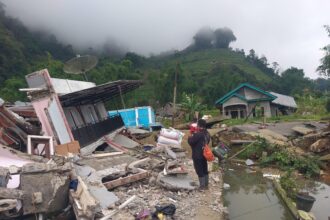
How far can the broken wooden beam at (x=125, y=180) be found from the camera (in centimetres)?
869

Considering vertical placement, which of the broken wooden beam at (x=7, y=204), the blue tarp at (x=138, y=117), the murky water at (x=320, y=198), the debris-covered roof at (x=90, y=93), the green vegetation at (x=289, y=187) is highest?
the debris-covered roof at (x=90, y=93)

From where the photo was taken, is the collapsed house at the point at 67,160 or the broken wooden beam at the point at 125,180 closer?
the collapsed house at the point at 67,160

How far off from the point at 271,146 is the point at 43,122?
957 cm

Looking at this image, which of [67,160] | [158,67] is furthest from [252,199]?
[158,67]

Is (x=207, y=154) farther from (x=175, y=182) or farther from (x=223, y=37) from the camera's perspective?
(x=223, y=37)

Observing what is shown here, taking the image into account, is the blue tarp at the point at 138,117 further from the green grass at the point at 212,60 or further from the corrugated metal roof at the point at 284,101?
the green grass at the point at 212,60

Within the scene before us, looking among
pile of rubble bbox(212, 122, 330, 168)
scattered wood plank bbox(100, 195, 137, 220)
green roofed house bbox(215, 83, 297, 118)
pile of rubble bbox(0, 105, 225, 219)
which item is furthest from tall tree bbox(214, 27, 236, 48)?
scattered wood plank bbox(100, 195, 137, 220)

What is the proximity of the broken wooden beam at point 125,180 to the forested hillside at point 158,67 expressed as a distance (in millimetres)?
12944

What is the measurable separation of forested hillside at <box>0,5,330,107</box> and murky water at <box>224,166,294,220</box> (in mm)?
10685

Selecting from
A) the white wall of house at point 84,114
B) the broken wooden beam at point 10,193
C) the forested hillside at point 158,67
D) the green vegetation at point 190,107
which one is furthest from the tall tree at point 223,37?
the broken wooden beam at point 10,193

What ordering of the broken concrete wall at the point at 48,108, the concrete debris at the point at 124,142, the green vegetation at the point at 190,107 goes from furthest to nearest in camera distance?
the green vegetation at the point at 190,107 → the concrete debris at the point at 124,142 → the broken concrete wall at the point at 48,108

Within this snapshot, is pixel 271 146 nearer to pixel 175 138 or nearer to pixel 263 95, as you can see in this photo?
pixel 175 138

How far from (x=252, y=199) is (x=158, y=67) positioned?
78.9 m

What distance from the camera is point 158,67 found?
8812 centimetres
